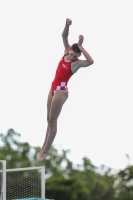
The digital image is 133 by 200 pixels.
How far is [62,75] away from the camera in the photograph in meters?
11.0

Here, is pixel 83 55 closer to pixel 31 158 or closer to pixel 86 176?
pixel 31 158

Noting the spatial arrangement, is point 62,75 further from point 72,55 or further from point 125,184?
point 125,184

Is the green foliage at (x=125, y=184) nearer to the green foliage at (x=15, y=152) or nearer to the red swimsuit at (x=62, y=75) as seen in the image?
the green foliage at (x=15, y=152)

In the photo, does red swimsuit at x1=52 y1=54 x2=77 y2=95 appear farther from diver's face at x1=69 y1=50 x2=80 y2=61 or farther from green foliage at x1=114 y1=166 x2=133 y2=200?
green foliage at x1=114 y1=166 x2=133 y2=200

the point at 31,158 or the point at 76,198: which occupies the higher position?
the point at 31,158

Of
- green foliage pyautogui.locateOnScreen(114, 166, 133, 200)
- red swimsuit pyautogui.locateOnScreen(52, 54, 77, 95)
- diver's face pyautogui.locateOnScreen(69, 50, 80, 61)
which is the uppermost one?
green foliage pyautogui.locateOnScreen(114, 166, 133, 200)

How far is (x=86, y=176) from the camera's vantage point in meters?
42.4

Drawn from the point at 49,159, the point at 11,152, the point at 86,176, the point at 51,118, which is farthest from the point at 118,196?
the point at 51,118

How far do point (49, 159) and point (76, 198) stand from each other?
3.13 m

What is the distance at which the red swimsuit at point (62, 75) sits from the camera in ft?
36.1

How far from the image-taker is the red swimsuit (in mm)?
10992

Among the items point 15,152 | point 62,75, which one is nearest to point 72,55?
point 62,75

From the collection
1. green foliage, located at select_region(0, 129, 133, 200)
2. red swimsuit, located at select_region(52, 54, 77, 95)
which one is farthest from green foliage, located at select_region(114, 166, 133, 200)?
red swimsuit, located at select_region(52, 54, 77, 95)

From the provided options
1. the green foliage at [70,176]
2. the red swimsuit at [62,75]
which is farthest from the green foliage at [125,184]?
the red swimsuit at [62,75]
